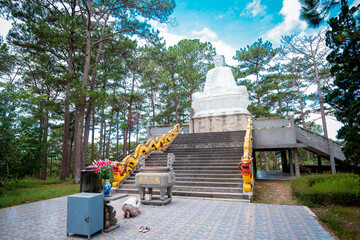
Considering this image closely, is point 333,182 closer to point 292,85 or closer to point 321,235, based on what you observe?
point 321,235

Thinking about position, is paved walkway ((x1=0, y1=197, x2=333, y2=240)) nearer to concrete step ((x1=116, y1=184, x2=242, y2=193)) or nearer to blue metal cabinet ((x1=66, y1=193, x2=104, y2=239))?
blue metal cabinet ((x1=66, y1=193, x2=104, y2=239))

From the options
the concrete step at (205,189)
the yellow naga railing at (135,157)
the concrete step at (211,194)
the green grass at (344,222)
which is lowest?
the green grass at (344,222)

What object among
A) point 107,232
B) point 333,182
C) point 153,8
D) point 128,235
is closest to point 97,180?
point 107,232

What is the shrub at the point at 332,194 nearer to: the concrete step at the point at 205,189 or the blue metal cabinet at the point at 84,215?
the concrete step at the point at 205,189

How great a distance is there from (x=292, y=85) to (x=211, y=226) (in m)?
23.2

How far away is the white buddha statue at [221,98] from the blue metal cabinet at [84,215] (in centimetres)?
1175

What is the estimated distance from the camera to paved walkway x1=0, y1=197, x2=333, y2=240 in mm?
3561

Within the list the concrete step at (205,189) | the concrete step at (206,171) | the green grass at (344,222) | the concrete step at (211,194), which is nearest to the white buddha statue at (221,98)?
the concrete step at (206,171)

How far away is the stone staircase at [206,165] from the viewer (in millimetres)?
6941

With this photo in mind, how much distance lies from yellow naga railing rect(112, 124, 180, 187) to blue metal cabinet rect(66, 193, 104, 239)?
4.04 meters

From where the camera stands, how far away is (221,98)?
15133 mm

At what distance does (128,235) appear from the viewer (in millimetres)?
3576

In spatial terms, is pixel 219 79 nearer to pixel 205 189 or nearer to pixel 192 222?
pixel 205 189

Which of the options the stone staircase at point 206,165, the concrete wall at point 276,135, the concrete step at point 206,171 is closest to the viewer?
the stone staircase at point 206,165
